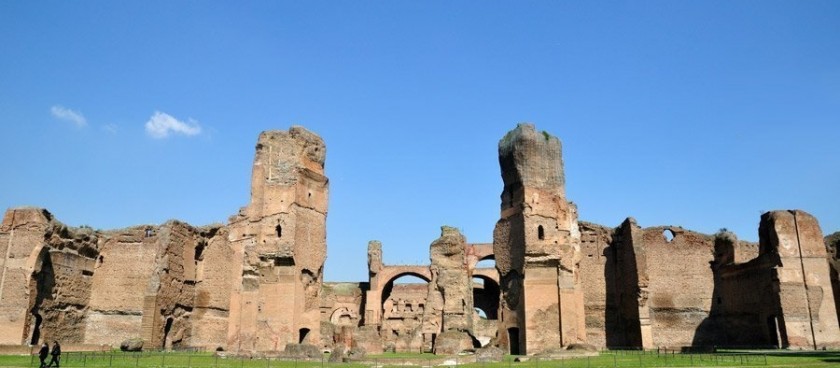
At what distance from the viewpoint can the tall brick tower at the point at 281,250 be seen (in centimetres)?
2266

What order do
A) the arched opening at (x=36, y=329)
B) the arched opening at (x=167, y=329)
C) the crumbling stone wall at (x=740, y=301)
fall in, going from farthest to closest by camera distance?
the arched opening at (x=167, y=329) < the crumbling stone wall at (x=740, y=301) < the arched opening at (x=36, y=329)

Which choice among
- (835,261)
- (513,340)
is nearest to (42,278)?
(513,340)

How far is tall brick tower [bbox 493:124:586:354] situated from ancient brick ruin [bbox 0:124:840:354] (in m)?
0.05

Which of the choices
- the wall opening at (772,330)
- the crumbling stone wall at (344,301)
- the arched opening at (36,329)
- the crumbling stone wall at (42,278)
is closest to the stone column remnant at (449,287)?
the crumbling stone wall at (344,301)

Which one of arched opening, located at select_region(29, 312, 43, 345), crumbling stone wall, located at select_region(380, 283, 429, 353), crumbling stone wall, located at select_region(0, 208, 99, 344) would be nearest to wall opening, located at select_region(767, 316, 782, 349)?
crumbling stone wall, located at select_region(380, 283, 429, 353)

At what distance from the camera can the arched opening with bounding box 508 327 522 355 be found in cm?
2241

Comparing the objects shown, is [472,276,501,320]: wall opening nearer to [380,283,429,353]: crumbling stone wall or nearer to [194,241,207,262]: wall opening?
[380,283,429,353]: crumbling stone wall

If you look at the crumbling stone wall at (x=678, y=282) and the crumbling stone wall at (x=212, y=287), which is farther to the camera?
the crumbling stone wall at (x=678, y=282)

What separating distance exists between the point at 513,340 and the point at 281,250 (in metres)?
8.81

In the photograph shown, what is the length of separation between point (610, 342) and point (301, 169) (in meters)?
14.9

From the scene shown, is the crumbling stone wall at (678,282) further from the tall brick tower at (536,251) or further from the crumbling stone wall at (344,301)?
the crumbling stone wall at (344,301)

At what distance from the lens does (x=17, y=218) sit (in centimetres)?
2423

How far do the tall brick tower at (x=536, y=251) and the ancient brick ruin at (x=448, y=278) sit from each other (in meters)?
0.05

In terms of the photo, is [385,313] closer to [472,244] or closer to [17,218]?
[472,244]
